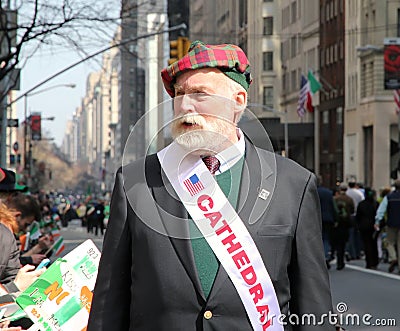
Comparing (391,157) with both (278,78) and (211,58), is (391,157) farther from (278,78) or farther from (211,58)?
(211,58)

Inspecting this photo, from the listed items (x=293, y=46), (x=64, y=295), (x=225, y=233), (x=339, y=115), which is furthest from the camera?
(x=293, y=46)

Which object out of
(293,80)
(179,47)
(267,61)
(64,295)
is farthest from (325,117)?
(64,295)

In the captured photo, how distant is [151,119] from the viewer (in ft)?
16.1

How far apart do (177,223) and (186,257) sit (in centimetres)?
14

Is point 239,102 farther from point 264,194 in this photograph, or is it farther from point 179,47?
point 179,47

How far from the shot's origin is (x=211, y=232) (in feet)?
14.6

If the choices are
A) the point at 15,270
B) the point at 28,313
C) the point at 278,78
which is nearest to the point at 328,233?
the point at 15,270

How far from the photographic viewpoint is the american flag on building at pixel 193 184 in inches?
177

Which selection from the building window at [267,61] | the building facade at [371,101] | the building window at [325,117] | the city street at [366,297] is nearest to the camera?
the city street at [366,297]

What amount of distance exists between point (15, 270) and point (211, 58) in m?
3.27

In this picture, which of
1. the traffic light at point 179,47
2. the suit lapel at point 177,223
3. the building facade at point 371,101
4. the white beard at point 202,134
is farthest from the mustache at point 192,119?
the building facade at point 371,101

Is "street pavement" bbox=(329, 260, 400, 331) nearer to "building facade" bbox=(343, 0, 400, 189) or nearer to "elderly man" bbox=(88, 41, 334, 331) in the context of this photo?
"elderly man" bbox=(88, 41, 334, 331)

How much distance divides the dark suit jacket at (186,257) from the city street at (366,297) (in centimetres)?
951

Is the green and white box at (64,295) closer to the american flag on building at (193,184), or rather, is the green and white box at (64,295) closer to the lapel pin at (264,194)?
the american flag on building at (193,184)
